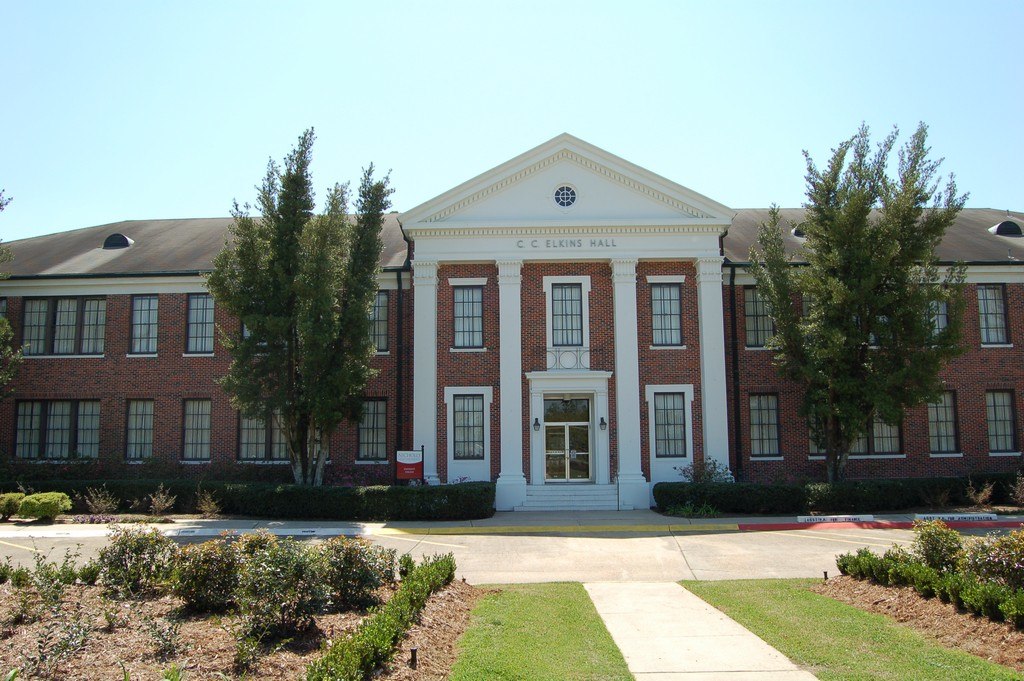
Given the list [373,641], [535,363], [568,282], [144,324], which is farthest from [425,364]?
[373,641]

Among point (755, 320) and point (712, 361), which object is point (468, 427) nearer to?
→ point (712, 361)

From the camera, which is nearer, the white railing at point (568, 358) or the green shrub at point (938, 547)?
the green shrub at point (938, 547)

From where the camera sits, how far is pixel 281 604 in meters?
8.26

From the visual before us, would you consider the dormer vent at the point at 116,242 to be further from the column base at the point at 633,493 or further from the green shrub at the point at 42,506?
the column base at the point at 633,493

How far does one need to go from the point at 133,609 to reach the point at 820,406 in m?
20.8

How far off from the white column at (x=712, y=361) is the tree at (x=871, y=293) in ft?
6.33

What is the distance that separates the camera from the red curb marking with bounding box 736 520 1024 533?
2041 centimetres

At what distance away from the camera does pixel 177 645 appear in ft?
24.9

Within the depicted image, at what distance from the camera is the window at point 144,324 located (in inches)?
1086

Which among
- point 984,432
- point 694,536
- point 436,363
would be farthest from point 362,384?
point 984,432

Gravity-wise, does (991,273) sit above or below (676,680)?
above

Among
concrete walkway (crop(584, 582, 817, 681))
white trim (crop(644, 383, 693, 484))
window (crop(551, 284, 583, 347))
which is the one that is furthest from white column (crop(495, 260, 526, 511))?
concrete walkway (crop(584, 582, 817, 681))

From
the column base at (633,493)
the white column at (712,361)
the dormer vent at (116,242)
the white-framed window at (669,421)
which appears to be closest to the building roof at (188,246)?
the dormer vent at (116,242)

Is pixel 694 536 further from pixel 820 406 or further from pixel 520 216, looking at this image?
pixel 520 216
